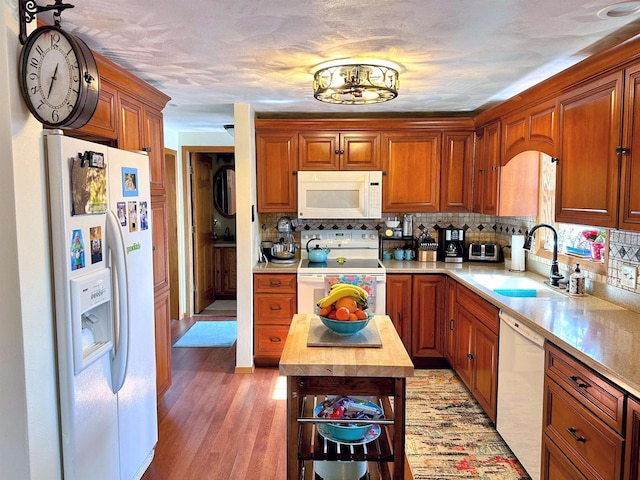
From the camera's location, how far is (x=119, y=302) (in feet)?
6.59

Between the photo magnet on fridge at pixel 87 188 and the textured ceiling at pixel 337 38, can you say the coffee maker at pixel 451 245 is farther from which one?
the photo magnet on fridge at pixel 87 188

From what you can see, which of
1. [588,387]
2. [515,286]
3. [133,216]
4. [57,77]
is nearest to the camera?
[57,77]

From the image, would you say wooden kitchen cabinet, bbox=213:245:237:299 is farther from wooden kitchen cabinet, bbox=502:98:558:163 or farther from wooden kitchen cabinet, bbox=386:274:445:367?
wooden kitchen cabinet, bbox=502:98:558:163

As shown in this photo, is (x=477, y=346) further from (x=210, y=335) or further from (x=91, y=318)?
(x=210, y=335)

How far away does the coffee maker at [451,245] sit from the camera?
13.7 ft

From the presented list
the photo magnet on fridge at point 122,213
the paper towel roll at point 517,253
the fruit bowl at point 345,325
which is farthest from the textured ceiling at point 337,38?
the fruit bowl at point 345,325

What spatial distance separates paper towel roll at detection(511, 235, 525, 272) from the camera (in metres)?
3.61

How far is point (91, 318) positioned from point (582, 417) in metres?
2.06

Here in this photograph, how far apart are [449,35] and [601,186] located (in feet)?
3.35

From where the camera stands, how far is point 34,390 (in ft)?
5.38

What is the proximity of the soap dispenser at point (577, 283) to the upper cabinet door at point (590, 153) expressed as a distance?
16.7 inches

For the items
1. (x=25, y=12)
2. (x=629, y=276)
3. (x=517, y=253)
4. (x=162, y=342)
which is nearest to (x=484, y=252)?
(x=517, y=253)

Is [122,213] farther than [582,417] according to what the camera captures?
Yes

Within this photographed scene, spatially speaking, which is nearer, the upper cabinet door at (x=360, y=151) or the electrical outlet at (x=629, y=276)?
the electrical outlet at (x=629, y=276)
